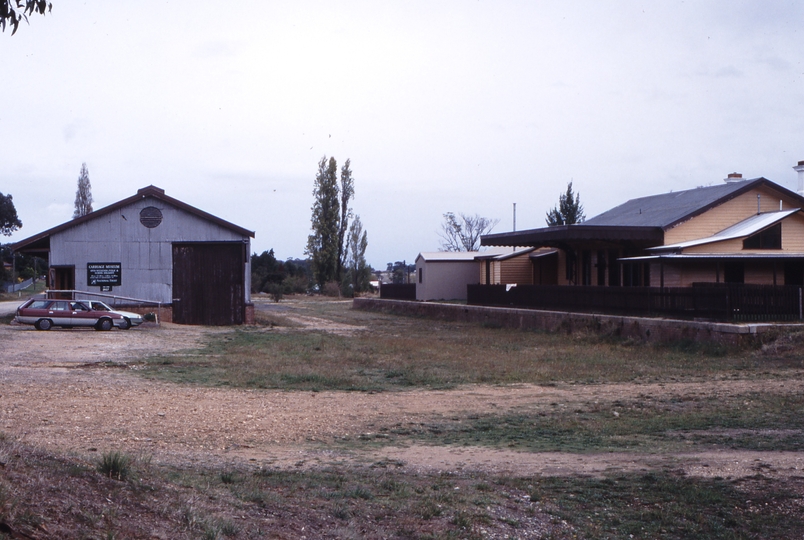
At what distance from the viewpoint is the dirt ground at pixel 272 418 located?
8594 millimetres

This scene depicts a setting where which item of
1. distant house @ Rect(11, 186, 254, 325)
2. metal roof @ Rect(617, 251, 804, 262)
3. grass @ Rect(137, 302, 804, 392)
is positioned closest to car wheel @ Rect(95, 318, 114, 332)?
distant house @ Rect(11, 186, 254, 325)

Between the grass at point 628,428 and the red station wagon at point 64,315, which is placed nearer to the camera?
the grass at point 628,428

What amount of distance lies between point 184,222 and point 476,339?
42.9ft

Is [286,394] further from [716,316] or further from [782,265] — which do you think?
[782,265]

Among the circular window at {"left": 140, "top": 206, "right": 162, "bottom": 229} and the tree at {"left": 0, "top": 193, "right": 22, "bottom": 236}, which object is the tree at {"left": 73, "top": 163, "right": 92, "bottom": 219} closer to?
the tree at {"left": 0, "top": 193, "right": 22, "bottom": 236}

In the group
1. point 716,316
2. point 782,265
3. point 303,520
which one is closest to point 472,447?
point 303,520

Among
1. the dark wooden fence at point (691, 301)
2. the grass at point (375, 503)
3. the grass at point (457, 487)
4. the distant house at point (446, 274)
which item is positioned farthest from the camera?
the distant house at point (446, 274)

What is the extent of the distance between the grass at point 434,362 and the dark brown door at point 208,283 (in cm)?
494

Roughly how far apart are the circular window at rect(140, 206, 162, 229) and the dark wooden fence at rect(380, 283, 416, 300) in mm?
24413

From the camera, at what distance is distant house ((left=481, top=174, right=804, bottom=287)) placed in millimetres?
29406

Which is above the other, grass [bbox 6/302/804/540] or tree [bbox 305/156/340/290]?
tree [bbox 305/156/340/290]

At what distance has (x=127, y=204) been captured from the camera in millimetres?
31719

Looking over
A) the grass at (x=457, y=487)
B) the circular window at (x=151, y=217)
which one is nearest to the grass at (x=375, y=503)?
the grass at (x=457, y=487)

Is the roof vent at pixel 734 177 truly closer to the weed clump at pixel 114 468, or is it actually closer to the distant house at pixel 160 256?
the distant house at pixel 160 256
